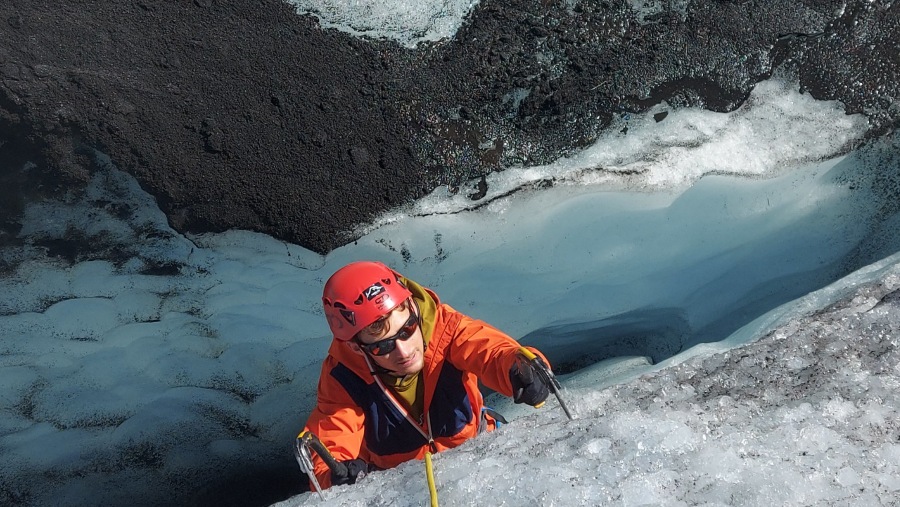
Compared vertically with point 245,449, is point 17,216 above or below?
above

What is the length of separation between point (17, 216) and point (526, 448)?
2566mm

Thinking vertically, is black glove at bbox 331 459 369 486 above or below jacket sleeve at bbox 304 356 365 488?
below

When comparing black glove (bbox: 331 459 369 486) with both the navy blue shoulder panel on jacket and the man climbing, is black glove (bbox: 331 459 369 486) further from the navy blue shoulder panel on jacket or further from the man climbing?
the navy blue shoulder panel on jacket

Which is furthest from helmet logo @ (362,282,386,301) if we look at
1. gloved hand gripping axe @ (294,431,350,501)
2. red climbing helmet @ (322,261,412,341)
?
gloved hand gripping axe @ (294,431,350,501)

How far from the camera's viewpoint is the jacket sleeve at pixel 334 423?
8.00 ft

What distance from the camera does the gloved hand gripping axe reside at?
2.23m

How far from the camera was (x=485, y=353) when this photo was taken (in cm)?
234

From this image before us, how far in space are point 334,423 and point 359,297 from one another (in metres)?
0.56

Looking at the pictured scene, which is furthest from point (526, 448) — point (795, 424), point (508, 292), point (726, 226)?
point (726, 226)

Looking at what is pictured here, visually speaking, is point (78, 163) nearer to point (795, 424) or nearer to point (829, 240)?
point (795, 424)

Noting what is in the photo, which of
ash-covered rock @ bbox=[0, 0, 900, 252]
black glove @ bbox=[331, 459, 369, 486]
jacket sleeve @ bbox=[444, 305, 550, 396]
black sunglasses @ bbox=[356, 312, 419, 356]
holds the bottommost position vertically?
black glove @ bbox=[331, 459, 369, 486]

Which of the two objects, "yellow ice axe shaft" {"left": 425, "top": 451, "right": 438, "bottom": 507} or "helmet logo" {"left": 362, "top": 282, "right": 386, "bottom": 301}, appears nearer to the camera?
"yellow ice axe shaft" {"left": 425, "top": 451, "right": 438, "bottom": 507}

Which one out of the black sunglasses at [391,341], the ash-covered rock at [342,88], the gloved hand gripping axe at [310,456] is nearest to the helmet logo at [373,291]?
the black sunglasses at [391,341]

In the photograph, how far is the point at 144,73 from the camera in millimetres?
3178
